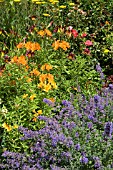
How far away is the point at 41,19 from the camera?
5.29 metres

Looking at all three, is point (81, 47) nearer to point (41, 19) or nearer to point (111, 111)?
point (41, 19)

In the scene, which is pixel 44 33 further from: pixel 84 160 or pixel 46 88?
pixel 84 160

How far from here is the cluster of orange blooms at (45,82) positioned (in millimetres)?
3881

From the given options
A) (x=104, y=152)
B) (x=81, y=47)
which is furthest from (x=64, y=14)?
(x=104, y=152)

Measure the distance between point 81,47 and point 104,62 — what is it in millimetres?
302

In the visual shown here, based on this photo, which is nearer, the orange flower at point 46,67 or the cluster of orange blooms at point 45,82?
the cluster of orange blooms at point 45,82

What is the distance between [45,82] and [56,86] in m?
0.12

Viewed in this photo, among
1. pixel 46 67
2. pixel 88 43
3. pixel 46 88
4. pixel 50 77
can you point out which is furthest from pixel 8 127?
pixel 88 43

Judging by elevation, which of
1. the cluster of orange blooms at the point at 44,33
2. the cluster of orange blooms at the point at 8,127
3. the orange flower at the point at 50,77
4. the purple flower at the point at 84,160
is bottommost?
the purple flower at the point at 84,160

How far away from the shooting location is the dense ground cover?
10.8 ft

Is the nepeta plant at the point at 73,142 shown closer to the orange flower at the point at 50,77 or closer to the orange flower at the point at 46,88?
the orange flower at the point at 46,88

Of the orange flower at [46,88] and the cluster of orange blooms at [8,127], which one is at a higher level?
the orange flower at [46,88]

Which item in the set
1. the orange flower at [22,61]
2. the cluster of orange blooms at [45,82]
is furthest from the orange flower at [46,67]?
the orange flower at [22,61]

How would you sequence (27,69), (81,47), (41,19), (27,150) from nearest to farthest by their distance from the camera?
(27,150), (27,69), (81,47), (41,19)
